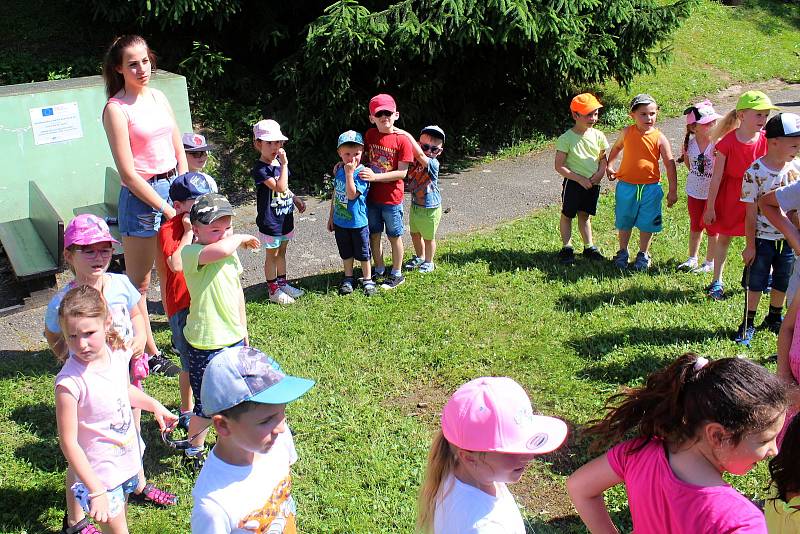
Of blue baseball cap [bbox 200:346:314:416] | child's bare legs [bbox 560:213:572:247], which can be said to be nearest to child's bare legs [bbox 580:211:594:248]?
child's bare legs [bbox 560:213:572:247]

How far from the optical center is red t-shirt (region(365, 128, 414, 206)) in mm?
7023

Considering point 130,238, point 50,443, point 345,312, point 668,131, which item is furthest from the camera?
point 668,131

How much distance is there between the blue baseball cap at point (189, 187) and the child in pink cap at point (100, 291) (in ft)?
2.08

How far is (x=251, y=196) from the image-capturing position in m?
10.2

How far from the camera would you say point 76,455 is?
3494mm

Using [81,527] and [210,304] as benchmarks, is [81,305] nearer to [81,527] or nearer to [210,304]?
[210,304]

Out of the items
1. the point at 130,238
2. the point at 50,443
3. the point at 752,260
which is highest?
the point at 130,238

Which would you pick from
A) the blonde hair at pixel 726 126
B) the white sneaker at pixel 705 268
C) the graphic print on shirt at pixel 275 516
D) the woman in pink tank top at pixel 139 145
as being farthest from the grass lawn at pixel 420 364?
the graphic print on shirt at pixel 275 516

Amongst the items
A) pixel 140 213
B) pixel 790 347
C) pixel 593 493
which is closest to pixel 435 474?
pixel 593 493

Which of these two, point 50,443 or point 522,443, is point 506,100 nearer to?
point 50,443

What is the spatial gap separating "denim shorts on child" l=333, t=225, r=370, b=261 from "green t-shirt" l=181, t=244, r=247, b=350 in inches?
102

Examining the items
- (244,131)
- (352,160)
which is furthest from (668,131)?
(352,160)

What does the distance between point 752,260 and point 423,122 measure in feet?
21.0

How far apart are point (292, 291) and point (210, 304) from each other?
2.68 meters
